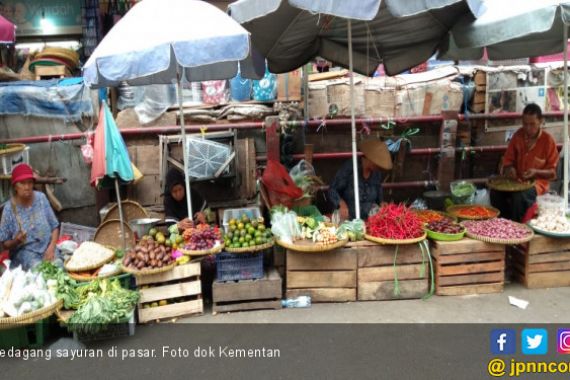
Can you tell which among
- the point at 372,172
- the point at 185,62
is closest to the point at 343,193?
the point at 372,172

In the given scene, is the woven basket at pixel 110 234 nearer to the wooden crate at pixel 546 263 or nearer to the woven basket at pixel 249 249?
the woven basket at pixel 249 249

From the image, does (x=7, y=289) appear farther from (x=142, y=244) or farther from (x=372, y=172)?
(x=372, y=172)

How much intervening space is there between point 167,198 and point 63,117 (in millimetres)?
2835

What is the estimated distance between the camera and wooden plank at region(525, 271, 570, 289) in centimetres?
536

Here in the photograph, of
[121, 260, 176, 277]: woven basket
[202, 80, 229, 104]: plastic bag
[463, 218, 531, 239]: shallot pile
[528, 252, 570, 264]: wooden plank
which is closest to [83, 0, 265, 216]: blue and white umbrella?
[121, 260, 176, 277]: woven basket

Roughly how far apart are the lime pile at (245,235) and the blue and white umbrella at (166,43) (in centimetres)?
172

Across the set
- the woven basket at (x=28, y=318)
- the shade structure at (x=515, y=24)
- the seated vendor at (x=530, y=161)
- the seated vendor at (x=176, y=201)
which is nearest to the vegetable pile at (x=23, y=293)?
the woven basket at (x=28, y=318)

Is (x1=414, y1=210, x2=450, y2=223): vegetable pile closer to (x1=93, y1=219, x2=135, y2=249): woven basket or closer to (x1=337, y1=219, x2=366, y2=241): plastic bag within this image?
(x1=337, y1=219, x2=366, y2=241): plastic bag

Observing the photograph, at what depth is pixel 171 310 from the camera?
190 inches

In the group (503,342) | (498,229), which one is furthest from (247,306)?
(498,229)

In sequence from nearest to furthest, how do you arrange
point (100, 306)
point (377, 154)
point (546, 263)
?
point (100, 306)
point (546, 263)
point (377, 154)

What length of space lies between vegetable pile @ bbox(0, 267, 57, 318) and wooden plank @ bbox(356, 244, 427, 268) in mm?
3063

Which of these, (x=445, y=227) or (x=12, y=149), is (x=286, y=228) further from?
(x=12, y=149)

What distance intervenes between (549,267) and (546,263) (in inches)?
2.4
